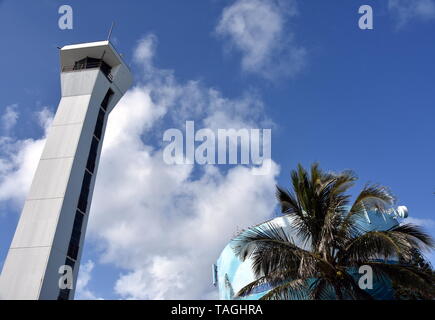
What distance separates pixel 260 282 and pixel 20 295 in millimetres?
21662

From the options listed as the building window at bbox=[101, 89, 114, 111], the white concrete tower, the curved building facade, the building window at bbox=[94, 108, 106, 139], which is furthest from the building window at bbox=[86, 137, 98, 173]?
the curved building facade

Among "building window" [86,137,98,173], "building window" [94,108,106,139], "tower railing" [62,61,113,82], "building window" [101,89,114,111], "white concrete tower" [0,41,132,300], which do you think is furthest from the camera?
"building window" [101,89,114,111]

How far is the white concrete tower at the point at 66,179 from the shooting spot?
89.6 ft

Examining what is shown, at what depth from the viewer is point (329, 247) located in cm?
1238

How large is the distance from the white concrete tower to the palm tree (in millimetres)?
20730

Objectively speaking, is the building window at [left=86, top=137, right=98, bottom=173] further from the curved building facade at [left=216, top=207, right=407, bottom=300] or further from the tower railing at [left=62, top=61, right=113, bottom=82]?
the curved building facade at [left=216, top=207, right=407, bottom=300]

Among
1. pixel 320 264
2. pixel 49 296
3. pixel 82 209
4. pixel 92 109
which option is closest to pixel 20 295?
pixel 49 296

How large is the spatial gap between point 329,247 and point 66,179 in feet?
83.4

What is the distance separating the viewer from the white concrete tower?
27.3 m

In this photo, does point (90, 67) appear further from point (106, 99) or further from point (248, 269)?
point (248, 269)

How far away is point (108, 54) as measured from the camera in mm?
38938

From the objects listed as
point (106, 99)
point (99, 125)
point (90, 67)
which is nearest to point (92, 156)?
point (99, 125)

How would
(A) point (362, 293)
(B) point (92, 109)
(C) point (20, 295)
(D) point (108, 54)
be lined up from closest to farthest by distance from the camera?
(A) point (362, 293) → (C) point (20, 295) → (B) point (92, 109) → (D) point (108, 54)
